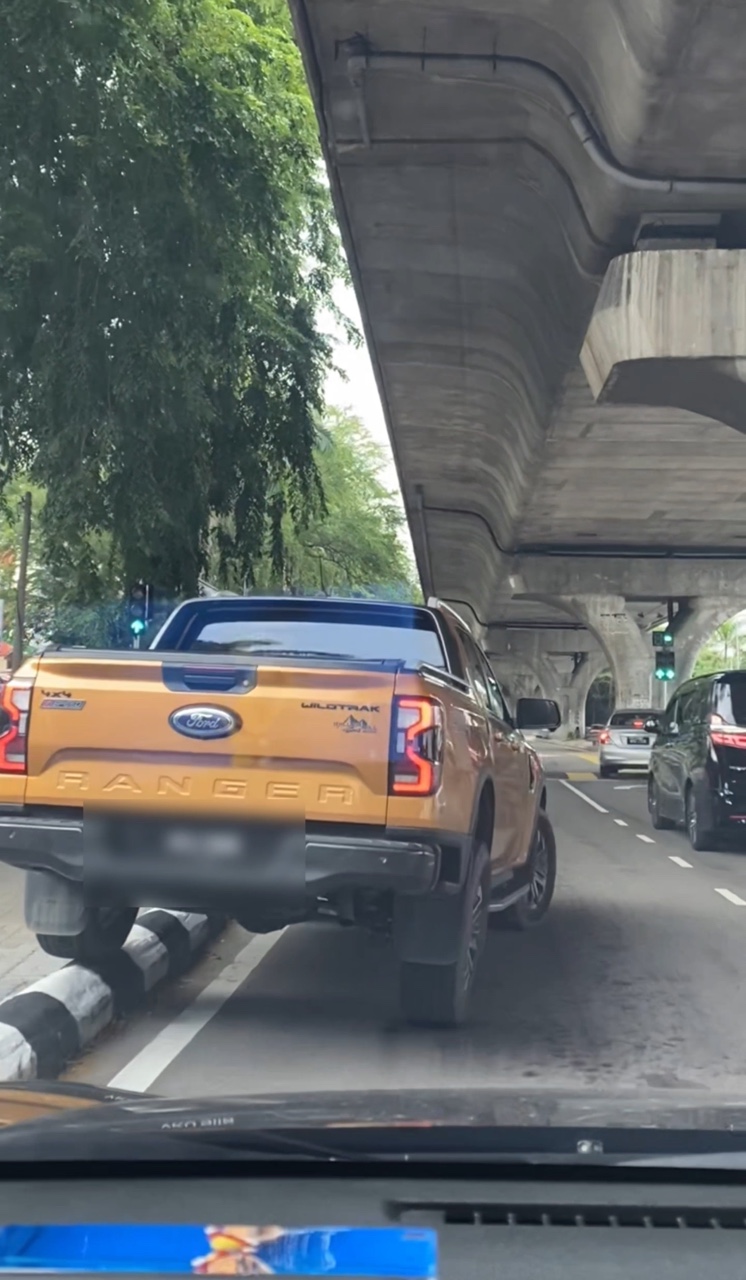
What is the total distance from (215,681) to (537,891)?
15.6 feet

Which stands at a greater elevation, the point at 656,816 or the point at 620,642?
the point at 620,642

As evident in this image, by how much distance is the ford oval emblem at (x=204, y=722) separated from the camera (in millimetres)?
6418

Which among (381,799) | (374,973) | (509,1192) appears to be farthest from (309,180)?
(509,1192)

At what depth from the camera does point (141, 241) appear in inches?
559

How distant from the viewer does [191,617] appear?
345 inches

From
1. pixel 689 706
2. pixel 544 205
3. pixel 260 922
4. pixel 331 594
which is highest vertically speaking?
pixel 544 205

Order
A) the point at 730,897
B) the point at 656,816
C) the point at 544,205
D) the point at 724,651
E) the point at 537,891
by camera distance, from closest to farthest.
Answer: the point at 537,891
the point at 730,897
the point at 544,205
the point at 656,816
the point at 724,651

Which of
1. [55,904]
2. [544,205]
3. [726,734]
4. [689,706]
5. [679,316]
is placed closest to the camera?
[55,904]

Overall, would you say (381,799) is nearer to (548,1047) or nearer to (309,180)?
(548,1047)

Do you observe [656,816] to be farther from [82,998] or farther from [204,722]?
[204,722]

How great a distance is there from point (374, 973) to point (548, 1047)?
76.7 inches

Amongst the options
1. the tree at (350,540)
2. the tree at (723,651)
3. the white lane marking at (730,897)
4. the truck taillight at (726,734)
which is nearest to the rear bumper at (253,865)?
the white lane marking at (730,897)

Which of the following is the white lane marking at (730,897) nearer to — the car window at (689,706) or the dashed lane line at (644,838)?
the dashed lane line at (644,838)

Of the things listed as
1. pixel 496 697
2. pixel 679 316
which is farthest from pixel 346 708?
pixel 679 316
